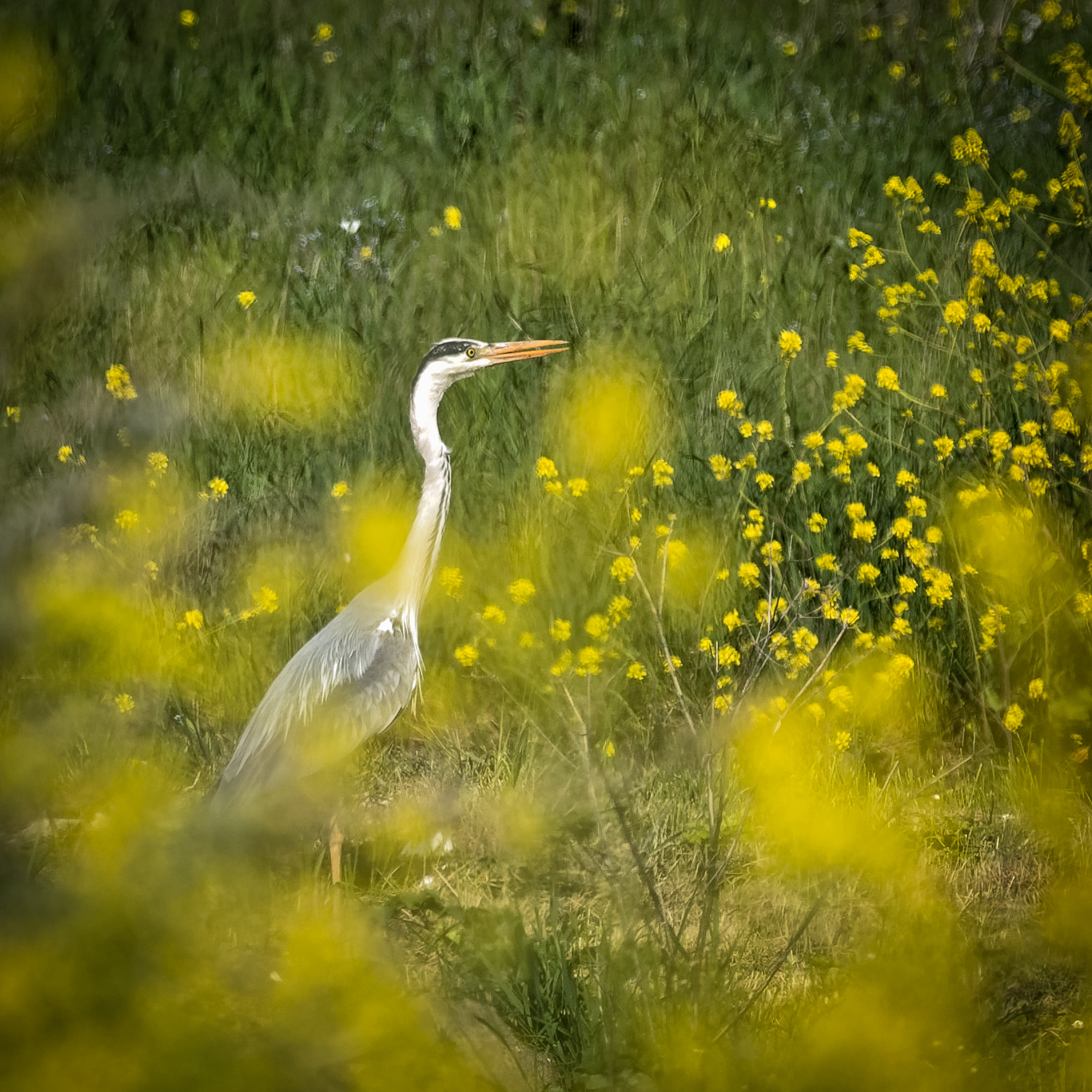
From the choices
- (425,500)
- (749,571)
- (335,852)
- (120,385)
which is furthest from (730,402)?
(120,385)

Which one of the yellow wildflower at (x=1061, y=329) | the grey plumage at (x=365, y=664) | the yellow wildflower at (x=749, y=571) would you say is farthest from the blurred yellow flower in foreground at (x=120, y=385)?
the yellow wildflower at (x=1061, y=329)

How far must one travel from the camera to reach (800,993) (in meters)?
1.62

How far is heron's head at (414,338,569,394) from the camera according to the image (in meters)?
1.98

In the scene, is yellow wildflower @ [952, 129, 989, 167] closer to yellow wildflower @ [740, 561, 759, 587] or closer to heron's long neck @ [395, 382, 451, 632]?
yellow wildflower @ [740, 561, 759, 587]

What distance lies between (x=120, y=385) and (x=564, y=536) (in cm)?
98

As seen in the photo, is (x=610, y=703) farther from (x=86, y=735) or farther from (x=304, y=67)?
(x=304, y=67)

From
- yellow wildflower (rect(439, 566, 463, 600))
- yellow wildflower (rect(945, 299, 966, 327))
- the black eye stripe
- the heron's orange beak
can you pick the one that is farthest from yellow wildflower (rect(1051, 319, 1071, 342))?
yellow wildflower (rect(439, 566, 463, 600))

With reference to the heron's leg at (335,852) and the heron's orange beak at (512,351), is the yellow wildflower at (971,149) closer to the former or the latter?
the heron's orange beak at (512,351)

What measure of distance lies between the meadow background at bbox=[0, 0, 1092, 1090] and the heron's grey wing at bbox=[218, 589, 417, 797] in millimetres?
109

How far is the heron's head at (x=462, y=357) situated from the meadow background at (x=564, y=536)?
253 millimetres

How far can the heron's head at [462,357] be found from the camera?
77.9 inches

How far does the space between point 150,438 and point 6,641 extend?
846 mm

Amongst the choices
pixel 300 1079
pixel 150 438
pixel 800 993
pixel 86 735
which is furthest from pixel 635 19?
pixel 300 1079

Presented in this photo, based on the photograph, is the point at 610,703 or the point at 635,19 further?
the point at 635,19
